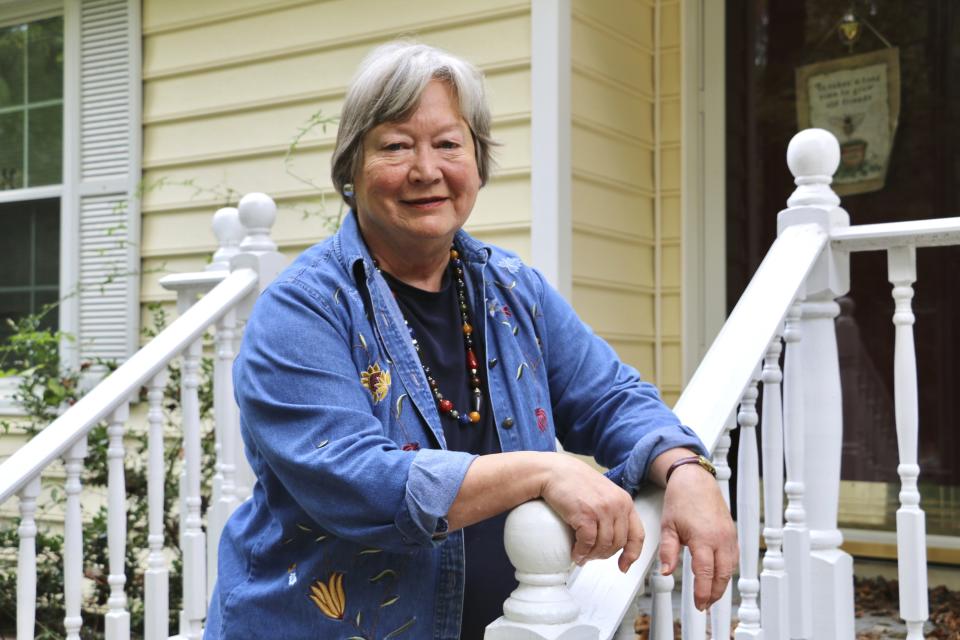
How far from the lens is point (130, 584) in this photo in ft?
15.1

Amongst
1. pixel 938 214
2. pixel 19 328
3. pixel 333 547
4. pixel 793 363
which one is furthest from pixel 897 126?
pixel 19 328

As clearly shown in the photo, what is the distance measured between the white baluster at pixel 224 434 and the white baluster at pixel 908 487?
172 cm

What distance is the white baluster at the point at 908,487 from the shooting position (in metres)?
2.29

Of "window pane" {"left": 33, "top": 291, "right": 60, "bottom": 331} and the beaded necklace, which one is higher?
"window pane" {"left": 33, "top": 291, "right": 60, "bottom": 331}

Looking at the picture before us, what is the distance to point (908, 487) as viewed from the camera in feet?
7.57

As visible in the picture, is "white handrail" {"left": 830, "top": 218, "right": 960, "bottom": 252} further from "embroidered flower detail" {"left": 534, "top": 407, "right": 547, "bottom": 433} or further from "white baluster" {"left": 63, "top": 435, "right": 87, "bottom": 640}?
"white baluster" {"left": 63, "top": 435, "right": 87, "bottom": 640}

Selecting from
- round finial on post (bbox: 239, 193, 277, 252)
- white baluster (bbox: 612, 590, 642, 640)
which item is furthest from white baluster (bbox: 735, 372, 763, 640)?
round finial on post (bbox: 239, 193, 277, 252)

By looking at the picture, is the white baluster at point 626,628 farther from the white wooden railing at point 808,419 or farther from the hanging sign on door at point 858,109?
the hanging sign on door at point 858,109

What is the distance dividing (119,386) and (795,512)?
65.7 inches

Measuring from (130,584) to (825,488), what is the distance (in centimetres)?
322

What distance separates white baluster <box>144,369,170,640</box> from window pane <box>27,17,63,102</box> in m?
3.40

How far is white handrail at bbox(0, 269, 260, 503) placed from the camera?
2549 millimetres

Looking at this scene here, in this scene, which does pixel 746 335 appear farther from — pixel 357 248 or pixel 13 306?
pixel 13 306

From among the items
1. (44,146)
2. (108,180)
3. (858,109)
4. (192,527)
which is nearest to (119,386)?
(192,527)
